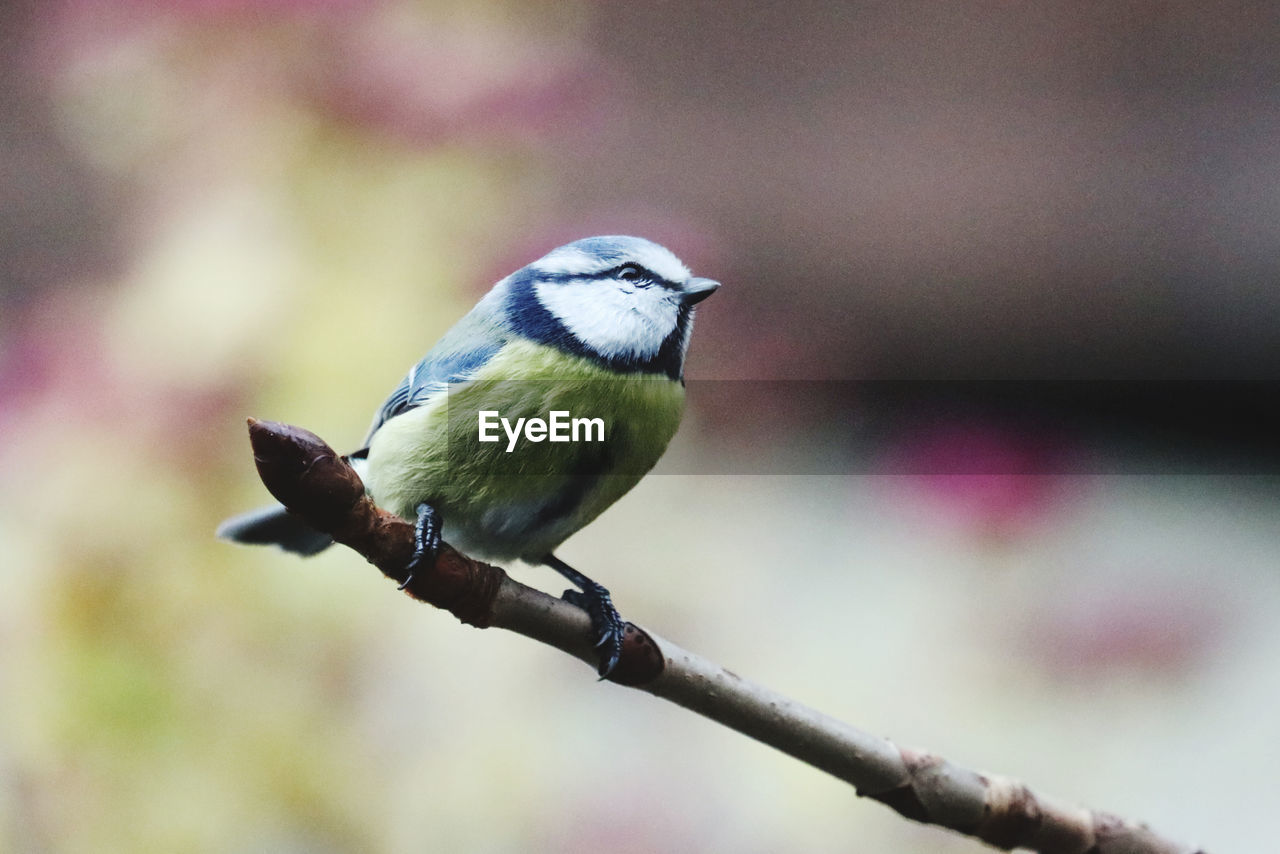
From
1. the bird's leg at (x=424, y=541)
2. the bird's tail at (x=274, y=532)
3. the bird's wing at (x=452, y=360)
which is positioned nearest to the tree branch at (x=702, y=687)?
the bird's leg at (x=424, y=541)

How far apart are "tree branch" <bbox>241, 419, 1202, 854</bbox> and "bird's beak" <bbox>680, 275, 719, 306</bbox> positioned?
154 millimetres

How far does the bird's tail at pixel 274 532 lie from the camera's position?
0.60 meters

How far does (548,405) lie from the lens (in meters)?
0.47

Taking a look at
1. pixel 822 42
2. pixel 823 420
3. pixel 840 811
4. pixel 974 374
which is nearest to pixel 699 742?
pixel 840 811

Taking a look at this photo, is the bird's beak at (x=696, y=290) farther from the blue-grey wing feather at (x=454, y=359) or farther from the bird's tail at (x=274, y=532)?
the bird's tail at (x=274, y=532)

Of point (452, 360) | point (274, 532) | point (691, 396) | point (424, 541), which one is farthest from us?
point (691, 396)

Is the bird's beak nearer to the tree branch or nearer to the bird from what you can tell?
the bird

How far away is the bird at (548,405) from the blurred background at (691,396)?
14 centimetres

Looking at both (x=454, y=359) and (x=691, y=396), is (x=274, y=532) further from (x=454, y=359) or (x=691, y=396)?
(x=691, y=396)

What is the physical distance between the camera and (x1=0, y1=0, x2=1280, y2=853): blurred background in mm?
758

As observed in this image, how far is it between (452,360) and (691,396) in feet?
1.38

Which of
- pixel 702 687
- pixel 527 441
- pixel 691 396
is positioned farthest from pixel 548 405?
pixel 691 396

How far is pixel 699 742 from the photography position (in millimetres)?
900

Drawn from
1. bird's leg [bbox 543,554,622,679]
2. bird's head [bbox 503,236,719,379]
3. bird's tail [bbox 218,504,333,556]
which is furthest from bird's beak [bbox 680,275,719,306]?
bird's tail [bbox 218,504,333,556]
